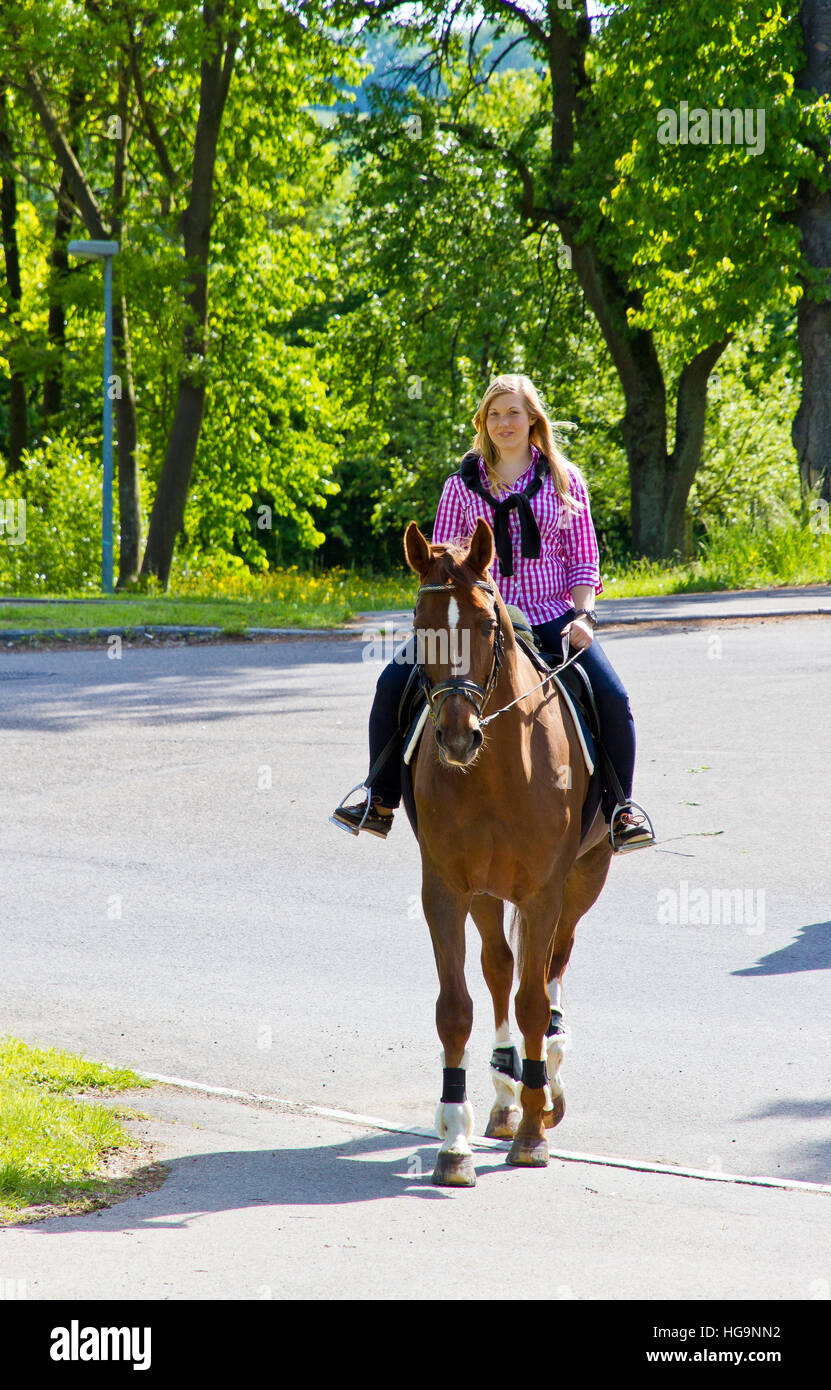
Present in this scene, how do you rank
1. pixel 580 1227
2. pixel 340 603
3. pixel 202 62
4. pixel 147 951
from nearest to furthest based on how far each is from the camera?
pixel 580 1227 → pixel 147 951 → pixel 340 603 → pixel 202 62

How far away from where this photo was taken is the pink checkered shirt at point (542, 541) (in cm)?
578

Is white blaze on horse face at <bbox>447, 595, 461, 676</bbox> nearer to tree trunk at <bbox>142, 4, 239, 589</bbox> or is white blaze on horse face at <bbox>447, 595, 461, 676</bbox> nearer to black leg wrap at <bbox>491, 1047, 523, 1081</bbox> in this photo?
black leg wrap at <bbox>491, 1047, 523, 1081</bbox>

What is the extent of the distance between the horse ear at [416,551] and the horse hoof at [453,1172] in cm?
201

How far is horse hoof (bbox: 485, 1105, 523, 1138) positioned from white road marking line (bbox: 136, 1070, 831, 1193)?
0.12 feet

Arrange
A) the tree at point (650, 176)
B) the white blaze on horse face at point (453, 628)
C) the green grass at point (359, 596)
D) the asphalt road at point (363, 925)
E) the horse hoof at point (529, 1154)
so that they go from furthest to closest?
the tree at point (650, 176)
the green grass at point (359, 596)
the asphalt road at point (363, 925)
the horse hoof at point (529, 1154)
the white blaze on horse face at point (453, 628)

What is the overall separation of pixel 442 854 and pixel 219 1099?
1.64 metres

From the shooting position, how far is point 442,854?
5.18 metres

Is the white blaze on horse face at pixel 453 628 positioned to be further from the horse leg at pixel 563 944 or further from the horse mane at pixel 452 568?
the horse leg at pixel 563 944

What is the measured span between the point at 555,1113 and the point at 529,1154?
0.43m

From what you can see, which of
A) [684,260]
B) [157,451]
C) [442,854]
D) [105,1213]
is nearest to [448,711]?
[442,854]

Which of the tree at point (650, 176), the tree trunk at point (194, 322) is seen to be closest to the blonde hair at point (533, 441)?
the tree at point (650, 176)

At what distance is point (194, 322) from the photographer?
26.6m

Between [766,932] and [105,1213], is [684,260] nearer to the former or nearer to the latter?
[766,932]
